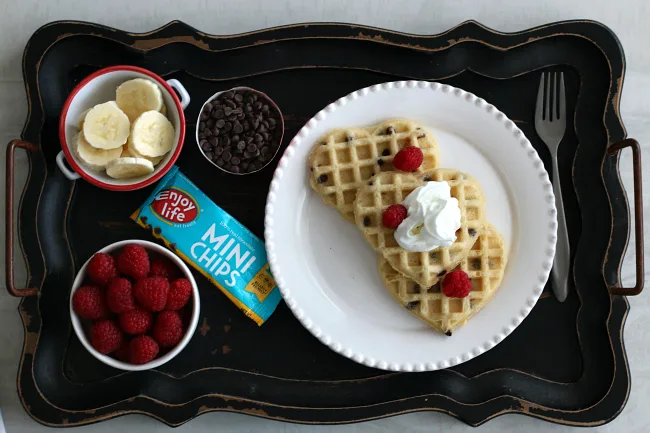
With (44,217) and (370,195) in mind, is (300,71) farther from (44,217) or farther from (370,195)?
(44,217)

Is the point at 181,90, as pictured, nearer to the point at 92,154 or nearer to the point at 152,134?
the point at 152,134

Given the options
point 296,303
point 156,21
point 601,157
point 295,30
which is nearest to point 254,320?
point 296,303

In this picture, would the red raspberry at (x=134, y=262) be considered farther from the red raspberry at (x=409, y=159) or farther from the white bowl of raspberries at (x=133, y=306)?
the red raspberry at (x=409, y=159)

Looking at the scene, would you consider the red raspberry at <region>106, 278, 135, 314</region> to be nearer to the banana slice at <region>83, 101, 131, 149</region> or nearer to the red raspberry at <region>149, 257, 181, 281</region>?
the red raspberry at <region>149, 257, 181, 281</region>

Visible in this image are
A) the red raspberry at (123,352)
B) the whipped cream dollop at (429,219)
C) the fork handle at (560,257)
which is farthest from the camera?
the fork handle at (560,257)

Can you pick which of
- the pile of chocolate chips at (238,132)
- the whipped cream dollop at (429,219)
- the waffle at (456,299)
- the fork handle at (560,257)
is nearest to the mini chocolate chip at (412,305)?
the waffle at (456,299)
